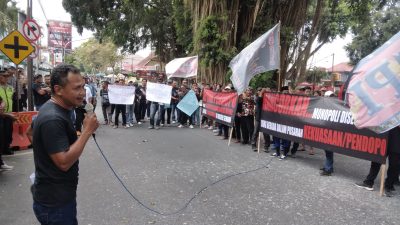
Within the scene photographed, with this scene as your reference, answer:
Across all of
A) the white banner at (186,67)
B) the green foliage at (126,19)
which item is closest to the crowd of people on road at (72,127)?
the white banner at (186,67)

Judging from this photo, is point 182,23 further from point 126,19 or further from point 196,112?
point 196,112

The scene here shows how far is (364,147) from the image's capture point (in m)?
6.27

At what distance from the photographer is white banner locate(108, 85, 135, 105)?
12844 millimetres

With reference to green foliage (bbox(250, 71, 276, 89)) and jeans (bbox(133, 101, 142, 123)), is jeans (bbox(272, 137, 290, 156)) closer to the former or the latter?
green foliage (bbox(250, 71, 276, 89))

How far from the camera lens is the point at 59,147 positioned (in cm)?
218

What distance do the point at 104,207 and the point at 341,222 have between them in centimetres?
314

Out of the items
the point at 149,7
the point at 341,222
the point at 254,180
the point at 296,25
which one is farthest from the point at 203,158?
the point at 149,7

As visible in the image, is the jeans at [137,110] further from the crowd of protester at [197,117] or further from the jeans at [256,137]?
the jeans at [256,137]

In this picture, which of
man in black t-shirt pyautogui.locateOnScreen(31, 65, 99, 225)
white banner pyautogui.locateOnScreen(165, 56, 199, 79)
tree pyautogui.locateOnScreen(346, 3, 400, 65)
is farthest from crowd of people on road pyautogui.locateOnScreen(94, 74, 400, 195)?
tree pyautogui.locateOnScreen(346, 3, 400, 65)

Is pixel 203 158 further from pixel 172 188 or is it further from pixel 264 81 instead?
pixel 264 81

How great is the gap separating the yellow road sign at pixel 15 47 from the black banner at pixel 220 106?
18.5 ft

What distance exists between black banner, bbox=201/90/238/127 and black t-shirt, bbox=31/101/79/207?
8.11 meters

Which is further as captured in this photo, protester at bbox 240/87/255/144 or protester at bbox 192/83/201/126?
protester at bbox 192/83/201/126

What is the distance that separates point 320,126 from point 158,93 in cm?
743
